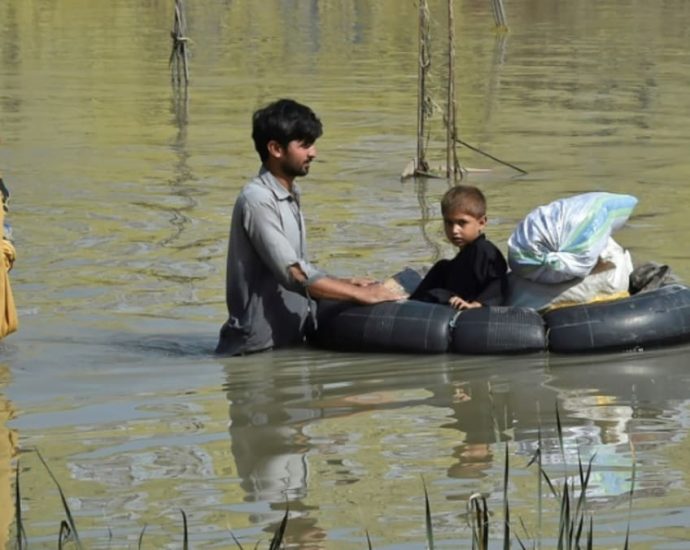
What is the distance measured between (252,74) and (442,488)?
2070 cm

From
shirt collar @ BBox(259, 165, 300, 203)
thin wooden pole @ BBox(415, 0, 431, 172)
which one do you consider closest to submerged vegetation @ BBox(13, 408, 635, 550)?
shirt collar @ BBox(259, 165, 300, 203)

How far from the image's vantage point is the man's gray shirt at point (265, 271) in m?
8.70

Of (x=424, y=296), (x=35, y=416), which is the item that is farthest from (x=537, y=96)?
(x=35, y=416)

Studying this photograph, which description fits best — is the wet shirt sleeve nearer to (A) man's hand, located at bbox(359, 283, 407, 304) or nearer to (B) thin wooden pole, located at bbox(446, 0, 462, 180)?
(A) man's hand, located at bbox(359, 283, 407, 304)

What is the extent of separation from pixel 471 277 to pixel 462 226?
36cm

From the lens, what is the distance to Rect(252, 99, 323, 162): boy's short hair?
28.4 ft

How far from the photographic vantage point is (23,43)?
3156 cm

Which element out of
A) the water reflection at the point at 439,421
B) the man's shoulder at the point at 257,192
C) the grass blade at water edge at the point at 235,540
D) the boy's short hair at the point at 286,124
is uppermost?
the boy's short hair at the point at 286,124

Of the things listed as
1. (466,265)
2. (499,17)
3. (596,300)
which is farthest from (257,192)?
(499,17)

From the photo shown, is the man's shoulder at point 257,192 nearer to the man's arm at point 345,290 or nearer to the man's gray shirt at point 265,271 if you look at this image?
the man's gray shirt at point 265,271

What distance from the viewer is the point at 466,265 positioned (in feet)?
29.7

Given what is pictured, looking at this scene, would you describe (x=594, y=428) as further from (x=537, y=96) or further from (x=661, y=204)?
(x=537, y=96)

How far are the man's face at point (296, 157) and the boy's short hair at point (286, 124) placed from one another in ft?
0.08

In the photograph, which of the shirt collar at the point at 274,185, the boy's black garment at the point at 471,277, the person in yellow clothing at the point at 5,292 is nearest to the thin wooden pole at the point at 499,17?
the boy's black garment at the point at 471,277
